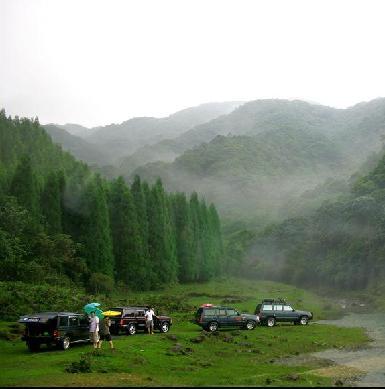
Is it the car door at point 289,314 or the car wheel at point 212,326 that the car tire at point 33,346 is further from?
the car door at point 289,314

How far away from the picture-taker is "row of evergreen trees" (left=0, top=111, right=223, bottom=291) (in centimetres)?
5103

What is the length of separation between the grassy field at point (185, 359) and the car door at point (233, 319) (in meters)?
0.76

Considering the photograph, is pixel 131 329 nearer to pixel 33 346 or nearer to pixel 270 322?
pixel 33 346

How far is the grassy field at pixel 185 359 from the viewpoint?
818 inches

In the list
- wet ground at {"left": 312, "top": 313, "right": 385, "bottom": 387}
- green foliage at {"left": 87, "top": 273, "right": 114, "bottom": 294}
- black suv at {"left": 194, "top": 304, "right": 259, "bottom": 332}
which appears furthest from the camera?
green foliage at {"left": 87, "top": 273, "right": 114, "bottom": 294}

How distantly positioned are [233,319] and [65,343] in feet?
51.1

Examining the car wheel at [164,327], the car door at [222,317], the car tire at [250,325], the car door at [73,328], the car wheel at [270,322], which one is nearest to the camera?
the car door at [73,328]

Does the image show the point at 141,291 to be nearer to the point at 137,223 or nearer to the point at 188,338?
the point at 137,223

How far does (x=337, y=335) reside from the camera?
40.7 meters

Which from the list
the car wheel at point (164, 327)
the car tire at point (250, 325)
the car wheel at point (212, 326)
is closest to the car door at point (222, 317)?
the car wheel at point (212, 326)

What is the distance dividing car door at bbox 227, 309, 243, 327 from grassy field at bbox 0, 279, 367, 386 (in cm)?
A: 76

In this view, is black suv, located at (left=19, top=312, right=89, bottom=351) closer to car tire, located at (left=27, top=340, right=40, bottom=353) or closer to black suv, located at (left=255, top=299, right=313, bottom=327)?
car tire, located at (left=27, top=340, right=40, bottom=353)

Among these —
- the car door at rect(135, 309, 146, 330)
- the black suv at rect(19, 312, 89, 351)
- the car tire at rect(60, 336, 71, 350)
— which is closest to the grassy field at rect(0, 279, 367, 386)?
the car tire at rect(60, 336, 71, 350)

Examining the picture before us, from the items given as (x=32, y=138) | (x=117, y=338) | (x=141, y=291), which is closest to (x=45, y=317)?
(x=117, y=338)
